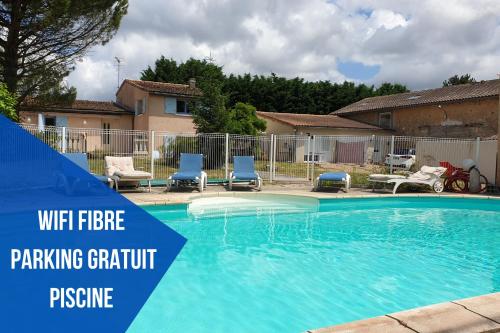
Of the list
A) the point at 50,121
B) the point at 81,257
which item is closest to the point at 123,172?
the point at 81,257

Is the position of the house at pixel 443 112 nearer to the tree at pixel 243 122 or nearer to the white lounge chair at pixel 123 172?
the tree at pixel 243 122

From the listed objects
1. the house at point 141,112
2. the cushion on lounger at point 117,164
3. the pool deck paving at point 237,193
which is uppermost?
the house at point 141,112

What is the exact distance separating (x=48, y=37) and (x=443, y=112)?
25.7 m

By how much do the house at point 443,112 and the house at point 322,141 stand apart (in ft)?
6.13

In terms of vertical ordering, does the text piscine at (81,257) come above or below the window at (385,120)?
below

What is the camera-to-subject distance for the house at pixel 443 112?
26.6 metres

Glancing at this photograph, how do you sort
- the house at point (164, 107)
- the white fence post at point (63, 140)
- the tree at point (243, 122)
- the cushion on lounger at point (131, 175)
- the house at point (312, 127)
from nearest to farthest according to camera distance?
the cushion on lounger at point (131, 175)
the white fence post at point (63, 140)
the tree at point (243, 122)
the house at point (164, 107)
the house at point (312, 127)

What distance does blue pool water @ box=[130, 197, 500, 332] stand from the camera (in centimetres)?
477

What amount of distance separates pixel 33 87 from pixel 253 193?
1082 centimetres

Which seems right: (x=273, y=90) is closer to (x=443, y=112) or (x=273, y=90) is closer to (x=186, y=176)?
(x=443, y=112)

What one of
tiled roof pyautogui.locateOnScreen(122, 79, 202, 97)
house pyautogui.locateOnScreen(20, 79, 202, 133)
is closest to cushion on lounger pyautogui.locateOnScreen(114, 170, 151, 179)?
house pyautogui.locateOnScreen(20, 79, 202, 133)

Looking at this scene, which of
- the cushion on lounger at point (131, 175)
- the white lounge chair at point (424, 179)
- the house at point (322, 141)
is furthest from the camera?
the house at point (322, 141)

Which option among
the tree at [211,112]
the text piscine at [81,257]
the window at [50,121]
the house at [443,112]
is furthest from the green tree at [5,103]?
the house at [443,112]

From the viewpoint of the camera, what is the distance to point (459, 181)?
1569 centimetres
